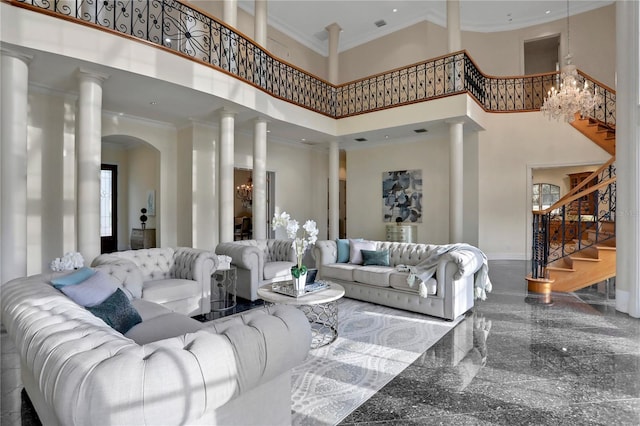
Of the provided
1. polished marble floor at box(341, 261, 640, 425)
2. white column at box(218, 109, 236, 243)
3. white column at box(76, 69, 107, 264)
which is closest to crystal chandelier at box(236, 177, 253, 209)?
white column at box(218, 109, 236, 243)

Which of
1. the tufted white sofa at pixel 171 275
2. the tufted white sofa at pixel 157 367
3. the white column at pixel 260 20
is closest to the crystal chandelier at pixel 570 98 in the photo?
the white column at pixel 260 20

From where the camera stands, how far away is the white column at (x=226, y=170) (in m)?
6.37

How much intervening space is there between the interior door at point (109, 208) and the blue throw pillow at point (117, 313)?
821 centimetres

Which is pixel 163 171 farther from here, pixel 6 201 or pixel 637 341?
pixel 637 341

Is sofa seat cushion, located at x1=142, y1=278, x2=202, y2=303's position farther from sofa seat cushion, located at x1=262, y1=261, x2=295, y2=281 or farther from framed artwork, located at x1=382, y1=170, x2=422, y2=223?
framed artwork, located at x1=382, y1=170, x2=422, y2=223

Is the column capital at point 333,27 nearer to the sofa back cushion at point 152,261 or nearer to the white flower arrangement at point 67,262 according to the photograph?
the sofa back cushion at point 152,261

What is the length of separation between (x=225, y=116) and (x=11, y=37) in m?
3.09

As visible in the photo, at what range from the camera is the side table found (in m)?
4.61

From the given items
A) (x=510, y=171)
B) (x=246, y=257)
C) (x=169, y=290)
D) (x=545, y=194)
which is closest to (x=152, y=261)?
(x=169, y=290)

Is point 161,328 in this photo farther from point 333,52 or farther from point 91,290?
point 333,52

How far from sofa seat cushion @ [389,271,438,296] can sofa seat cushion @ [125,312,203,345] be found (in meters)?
2.71

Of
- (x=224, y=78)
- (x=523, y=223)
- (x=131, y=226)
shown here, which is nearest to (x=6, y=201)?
(x=224, y=78)

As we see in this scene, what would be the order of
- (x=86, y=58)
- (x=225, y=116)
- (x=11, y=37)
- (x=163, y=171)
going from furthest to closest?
(x=163, y=171), (x=225, y=116), (x=86, y=58), (x=11, y=37)

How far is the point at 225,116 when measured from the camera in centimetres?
638
